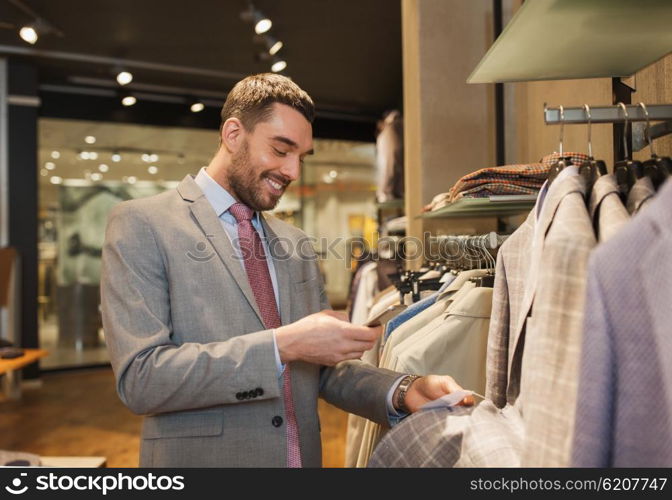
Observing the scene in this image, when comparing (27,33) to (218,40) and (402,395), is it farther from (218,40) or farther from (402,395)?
(402,395)

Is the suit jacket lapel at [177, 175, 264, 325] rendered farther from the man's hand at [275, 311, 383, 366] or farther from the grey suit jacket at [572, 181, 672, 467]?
the grey suit jacket at [572, 181, 672, 467]

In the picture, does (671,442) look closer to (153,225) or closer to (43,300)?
(153,225)

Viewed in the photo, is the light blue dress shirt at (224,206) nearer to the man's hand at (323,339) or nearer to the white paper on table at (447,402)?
the man's hand at (323,339)

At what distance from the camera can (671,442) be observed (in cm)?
64

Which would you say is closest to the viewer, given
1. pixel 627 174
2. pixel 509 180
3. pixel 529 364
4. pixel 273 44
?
pixel 529 364

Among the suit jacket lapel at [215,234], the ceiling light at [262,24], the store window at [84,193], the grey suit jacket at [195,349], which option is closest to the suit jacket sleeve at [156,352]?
the grey suit jacket at [195,349]

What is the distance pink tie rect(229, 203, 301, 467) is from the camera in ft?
4.64

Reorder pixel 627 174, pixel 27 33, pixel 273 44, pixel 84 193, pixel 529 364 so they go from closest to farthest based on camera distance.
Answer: pixel 529 364 → pixel 627 174 → pixel 27 33 → pixel 273 44 → pixel 84 193

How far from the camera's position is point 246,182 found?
4.92 ft

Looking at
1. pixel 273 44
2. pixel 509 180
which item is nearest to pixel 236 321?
pixel 509 180

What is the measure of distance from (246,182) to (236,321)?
367 millimetres

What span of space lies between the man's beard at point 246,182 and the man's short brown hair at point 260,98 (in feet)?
0.25

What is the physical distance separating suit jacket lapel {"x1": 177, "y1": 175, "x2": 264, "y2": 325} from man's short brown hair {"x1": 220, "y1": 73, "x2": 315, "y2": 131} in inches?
8.7

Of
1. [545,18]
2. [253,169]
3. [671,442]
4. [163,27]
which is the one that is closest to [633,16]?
[545,18]
